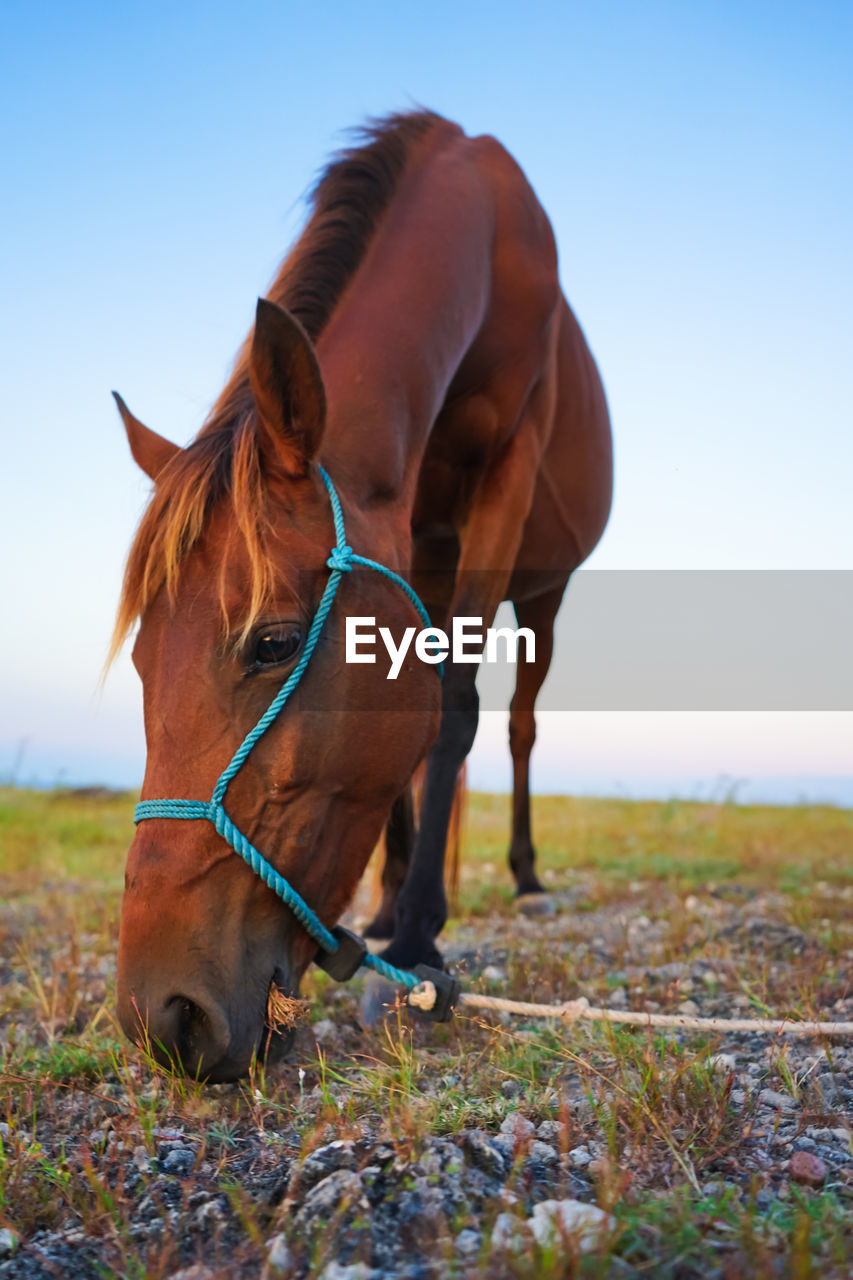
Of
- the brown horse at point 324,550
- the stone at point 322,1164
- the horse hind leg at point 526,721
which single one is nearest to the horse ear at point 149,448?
the brown horse at point 324,550

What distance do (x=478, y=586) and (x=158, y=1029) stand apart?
1971 millimetres

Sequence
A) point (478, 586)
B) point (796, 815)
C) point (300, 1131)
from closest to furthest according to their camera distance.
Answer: point (300, 1131), point (478, 586), point (796, 815)

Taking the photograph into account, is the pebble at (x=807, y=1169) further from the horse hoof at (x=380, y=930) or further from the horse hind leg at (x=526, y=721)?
the horse hind leg at (x=526, y=721)

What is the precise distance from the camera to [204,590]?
2137 millimetres

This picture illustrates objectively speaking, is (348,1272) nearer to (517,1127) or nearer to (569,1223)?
(569,1223)

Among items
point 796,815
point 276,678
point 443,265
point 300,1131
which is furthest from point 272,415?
point 796,815

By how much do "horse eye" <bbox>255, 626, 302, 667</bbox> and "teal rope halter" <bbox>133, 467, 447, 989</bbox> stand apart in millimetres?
39

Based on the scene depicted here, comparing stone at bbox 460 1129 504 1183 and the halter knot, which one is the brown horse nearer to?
the halter knot

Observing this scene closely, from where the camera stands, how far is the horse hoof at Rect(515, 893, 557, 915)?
203 inches

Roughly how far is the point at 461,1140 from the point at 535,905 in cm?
374

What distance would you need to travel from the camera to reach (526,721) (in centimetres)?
612

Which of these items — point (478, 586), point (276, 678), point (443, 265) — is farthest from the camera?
point (478, 586)

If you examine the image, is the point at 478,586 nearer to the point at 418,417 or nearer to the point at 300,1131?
the point at 418,417

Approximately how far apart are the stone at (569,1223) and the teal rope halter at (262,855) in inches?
35.6
